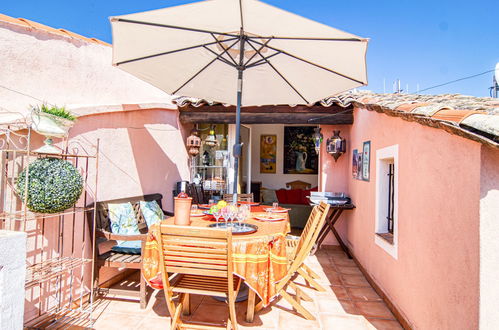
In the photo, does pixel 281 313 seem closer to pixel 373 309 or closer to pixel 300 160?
pixel 373 309

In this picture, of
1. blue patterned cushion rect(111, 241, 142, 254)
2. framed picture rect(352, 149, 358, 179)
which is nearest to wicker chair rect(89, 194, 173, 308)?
blue patterned cushion rect(111, 241, 142, 254)

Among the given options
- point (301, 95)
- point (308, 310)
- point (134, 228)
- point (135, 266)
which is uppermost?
point (301, 95)

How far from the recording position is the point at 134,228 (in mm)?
3486

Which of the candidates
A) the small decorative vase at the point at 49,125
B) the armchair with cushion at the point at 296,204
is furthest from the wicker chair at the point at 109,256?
the armchair with cushion at the point at 296,204

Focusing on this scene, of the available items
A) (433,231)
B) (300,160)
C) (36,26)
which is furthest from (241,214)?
(300,160)

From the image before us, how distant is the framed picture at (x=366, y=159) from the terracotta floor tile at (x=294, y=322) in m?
2.14

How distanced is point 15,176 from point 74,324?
1315 millimetres

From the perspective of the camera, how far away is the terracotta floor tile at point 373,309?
2959 mm

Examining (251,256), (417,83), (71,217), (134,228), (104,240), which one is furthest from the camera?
(417,83)

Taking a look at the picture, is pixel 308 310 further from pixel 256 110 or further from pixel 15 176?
pixel 256 110

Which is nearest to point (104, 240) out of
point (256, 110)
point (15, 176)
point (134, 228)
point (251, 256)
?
point (134, 228)

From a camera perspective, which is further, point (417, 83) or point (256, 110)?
point (417, 83)

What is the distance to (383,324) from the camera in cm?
278

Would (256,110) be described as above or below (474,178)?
above
